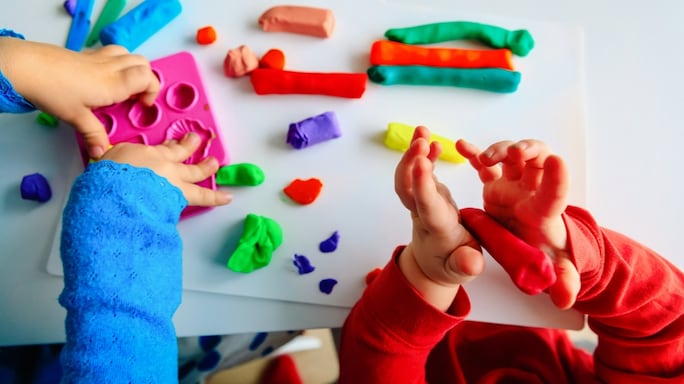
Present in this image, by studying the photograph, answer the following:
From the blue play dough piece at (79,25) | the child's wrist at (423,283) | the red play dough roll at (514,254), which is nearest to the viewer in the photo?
the red play dough roll at (514,254)

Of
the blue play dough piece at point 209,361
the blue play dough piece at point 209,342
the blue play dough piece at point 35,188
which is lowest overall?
the blue play dough piece at point 209,361

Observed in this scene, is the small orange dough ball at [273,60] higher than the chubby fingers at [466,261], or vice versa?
the small orange dough ball at [273,60]

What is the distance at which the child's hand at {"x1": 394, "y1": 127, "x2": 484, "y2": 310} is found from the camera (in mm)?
386

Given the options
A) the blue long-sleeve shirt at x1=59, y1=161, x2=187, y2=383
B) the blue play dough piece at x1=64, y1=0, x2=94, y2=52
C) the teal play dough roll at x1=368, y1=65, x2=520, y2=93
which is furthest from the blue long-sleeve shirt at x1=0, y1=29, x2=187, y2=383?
the teal play dough roll at x1=368, y1=65, x2=520, y2=93

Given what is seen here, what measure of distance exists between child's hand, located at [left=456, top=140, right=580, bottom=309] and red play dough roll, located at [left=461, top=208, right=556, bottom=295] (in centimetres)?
1

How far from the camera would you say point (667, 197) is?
54 centimetres

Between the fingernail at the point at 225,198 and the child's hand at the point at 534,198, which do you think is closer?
the child's hand at the point at 534,198

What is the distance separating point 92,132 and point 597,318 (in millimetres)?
468

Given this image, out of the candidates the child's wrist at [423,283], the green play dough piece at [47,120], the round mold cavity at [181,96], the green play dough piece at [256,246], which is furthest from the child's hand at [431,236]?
the green play dough piece at [47,120]

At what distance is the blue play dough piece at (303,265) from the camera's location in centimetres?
51

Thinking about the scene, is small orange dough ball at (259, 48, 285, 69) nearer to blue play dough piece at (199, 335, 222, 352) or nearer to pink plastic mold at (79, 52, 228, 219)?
pink plastic mold at (79, 52, 228, 219)

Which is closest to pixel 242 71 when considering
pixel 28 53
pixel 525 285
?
pixel 28 53

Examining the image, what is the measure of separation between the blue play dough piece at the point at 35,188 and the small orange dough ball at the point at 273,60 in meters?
0.22

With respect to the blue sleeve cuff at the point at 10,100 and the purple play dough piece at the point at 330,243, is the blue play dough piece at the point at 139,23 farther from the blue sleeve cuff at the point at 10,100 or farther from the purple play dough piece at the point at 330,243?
the purple play dough piece at the point at 330,243
